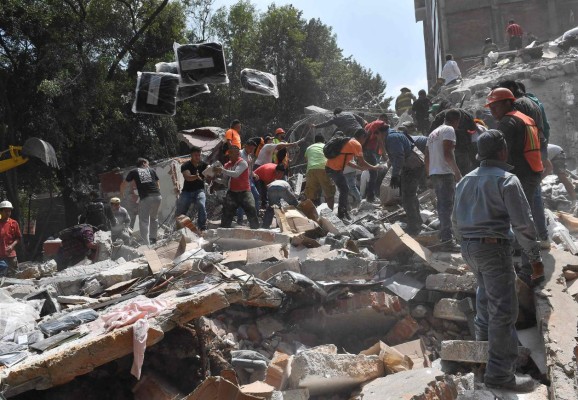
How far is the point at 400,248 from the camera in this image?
6520 millimetres

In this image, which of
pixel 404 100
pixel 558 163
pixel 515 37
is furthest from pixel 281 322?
pixel 515 37

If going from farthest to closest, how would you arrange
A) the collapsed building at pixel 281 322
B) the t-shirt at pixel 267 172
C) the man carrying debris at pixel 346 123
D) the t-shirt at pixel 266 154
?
1. the man carrying debris at pixel 346 123
2. the t-shirt at pixel 266 154
3. the t-shirt at pixel 267 172
4. the collapsed building at pixel 281 322

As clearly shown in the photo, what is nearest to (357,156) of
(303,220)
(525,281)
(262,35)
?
(303,220)

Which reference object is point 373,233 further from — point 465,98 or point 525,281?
point 465,98

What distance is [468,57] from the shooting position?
26.8 meters

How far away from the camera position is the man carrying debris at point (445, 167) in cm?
670

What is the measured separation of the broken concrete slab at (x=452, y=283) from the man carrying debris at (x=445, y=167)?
91 cm

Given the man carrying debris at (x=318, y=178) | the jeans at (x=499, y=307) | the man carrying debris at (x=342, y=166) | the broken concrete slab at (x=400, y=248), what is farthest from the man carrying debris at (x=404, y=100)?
the jeans at (x=499, y=307)

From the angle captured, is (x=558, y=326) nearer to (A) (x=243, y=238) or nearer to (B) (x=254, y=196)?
(A) (x=243, y=238)

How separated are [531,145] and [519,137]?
0.42 ft

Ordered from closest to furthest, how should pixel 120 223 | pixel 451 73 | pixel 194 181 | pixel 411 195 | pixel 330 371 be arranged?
pixel 330 371 → pixel 411 195 → pixel 194 181 → pixel 120 223 → pixel 451 73

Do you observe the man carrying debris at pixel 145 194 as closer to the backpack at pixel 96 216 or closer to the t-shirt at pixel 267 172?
the backpack at pixel 96 216

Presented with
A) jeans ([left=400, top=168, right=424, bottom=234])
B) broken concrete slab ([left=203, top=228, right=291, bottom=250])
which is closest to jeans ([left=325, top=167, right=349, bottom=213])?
jeans ([left=400, top=168, right=424, bottom=234])

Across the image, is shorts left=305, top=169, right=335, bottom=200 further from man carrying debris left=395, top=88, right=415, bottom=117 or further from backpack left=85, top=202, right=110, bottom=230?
man carrying debris left=395, top=88, right=415, bottom=117
